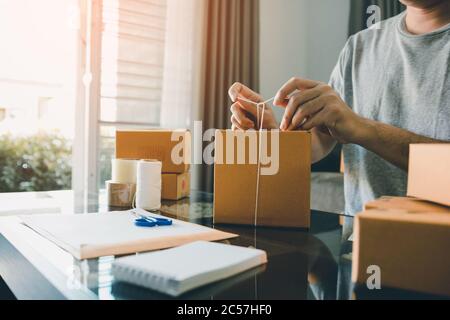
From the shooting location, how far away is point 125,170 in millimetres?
1049

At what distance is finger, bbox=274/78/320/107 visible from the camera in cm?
86

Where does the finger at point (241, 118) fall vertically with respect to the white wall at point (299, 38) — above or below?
below

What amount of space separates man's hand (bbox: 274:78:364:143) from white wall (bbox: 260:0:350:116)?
2.54 meters

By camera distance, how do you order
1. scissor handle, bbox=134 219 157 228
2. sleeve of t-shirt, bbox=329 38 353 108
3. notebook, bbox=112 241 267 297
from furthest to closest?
sleeve of t-shirt, bbox=329 38 353 108, scissor handle, bbox=134 219 157 228, notebook, bbox=112 241 267 297

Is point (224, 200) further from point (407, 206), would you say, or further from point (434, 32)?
point (434, 32)

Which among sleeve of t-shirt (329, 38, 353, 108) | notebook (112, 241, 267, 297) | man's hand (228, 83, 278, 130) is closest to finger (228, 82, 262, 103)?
man's hand (228, 83, 278, 130)

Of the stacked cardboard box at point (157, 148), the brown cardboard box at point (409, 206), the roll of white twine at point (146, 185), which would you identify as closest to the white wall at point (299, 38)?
the stacked cardboard box at point (157, 148)

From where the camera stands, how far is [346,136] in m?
0.95

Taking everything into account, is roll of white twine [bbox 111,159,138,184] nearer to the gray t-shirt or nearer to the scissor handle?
the scissor handle

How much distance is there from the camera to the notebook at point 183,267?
0.43 m

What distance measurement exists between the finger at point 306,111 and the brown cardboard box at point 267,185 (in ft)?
0.22

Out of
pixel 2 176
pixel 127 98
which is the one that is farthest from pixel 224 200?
pixel 2 176

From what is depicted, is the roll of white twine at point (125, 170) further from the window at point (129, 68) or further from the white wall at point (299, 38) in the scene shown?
the white wall at point (299, 38)

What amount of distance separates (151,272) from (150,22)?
2.56m
